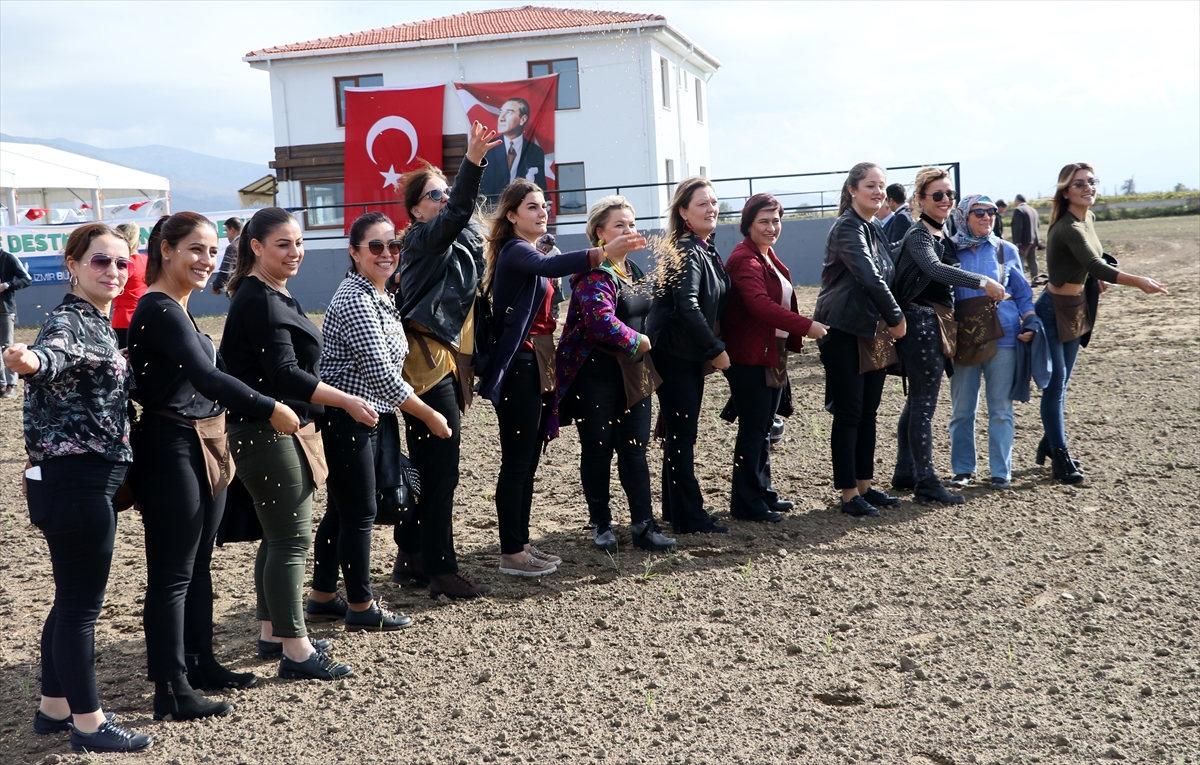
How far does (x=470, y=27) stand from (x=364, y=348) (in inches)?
1099

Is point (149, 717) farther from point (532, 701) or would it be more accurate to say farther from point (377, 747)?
point (532, 701)

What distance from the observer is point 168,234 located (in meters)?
3.33

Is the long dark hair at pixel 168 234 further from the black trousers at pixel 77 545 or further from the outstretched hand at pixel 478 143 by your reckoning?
the outstretched hand at pixel 478 143

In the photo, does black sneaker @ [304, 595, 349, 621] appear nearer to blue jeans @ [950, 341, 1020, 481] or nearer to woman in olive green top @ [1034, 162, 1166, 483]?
blue jeans @ [950, 341, 1020, 481]

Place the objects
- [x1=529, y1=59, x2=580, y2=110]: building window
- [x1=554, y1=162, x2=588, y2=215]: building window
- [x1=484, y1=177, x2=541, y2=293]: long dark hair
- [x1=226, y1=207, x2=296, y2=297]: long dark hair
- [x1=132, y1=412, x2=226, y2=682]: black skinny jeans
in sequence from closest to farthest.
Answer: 1. [x1=132, y1=412, x2=226, y2=682]: black skinny jeans
2. [x1=226, y1=207, x2=296, y2=297]: long dark hair
3. [x1=484, y1=177, x2=541, y2=293]: long dark hair
4. [x1=554, y1=162, x2=588, y2=215]: building window
5. [x1=529, y1=59, x2=580, y2=110]: building window

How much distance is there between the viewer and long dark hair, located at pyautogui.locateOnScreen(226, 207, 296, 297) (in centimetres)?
362

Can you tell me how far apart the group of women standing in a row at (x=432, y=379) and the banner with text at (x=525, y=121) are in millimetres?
20905

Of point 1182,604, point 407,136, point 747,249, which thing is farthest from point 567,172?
point 1182,604

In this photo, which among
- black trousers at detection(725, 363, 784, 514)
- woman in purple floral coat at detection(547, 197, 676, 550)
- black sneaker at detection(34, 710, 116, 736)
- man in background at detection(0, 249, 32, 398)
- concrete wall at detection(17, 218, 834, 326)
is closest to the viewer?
black sneaker at detection(34, 710, 116, 736)

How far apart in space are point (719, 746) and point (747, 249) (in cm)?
327

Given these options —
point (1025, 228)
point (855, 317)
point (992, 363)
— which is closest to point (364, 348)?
point (855, 317)

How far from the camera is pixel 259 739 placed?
11.0 ft

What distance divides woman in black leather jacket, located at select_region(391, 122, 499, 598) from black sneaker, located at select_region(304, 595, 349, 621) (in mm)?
446

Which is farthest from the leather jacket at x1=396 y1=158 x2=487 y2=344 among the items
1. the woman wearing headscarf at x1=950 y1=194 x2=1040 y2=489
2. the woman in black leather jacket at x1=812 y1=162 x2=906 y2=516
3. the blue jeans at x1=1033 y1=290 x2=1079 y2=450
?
the blue jeans at x1=1033 y1=290 x2=1079 y2=450
